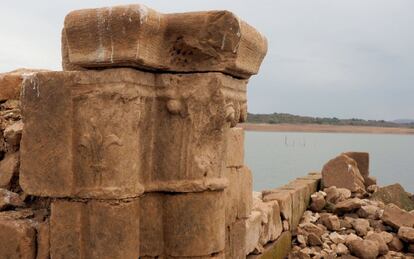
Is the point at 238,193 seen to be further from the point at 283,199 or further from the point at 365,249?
the point at 365,249

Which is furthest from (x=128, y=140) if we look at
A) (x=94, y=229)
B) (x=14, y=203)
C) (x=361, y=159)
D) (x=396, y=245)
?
(x=361, y=159)

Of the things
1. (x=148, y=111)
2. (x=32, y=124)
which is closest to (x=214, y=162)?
(x=148, y=111)

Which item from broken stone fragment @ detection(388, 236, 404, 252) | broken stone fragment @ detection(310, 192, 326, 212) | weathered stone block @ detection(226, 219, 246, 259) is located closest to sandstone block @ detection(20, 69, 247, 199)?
weathered stone block @ detection(226, 219, 246, 259)

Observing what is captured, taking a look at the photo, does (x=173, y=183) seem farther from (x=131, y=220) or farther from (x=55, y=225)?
(x=55, y=225)

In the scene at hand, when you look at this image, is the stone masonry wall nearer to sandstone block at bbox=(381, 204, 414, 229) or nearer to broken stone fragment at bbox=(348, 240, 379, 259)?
broken stone fragment at bbox=(348, 240, 379, 259)

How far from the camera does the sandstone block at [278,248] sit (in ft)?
18.2

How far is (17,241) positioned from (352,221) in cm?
558

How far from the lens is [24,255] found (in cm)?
317

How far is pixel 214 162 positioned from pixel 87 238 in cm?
93

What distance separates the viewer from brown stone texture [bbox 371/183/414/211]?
8.84m

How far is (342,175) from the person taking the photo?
913 cm

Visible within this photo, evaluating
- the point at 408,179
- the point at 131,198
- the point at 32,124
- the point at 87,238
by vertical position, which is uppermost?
the point at 32,124

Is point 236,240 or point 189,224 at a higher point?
point 189,224

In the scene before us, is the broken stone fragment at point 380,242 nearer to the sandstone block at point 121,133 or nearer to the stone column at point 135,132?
the stone column at point 135,132
